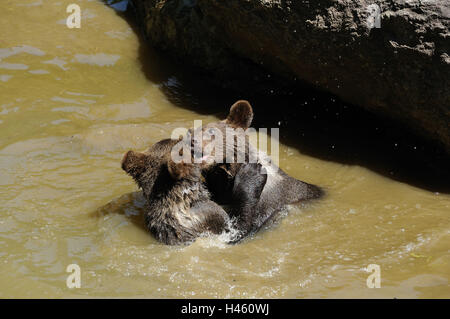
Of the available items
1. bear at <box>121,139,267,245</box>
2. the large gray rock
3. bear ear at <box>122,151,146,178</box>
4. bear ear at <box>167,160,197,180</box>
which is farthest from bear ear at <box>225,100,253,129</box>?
the large gray rock

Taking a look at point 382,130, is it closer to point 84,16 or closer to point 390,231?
point 390,231

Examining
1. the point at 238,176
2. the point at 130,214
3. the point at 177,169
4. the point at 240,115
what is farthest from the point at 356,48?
the point at 130,214

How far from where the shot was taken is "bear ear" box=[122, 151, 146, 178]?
17.4ft

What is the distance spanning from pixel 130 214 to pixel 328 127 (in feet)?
10.5

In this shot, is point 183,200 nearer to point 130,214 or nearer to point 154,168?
point 154,168

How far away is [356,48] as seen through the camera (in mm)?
6469

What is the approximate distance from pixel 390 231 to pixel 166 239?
2207 mm

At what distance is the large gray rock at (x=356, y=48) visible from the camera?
6035 millimetres

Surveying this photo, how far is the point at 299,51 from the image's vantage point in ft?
22.7

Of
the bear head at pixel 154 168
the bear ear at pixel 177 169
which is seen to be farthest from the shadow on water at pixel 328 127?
the bear ear at pixel 177 169

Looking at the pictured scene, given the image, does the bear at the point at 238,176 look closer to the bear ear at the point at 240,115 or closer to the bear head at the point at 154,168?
the bear ear at the point at 240,115

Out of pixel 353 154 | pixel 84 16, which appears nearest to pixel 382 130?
pixel 353 154

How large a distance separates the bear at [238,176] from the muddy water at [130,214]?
178 millimetres

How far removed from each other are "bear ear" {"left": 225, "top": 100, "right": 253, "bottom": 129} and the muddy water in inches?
40.2
